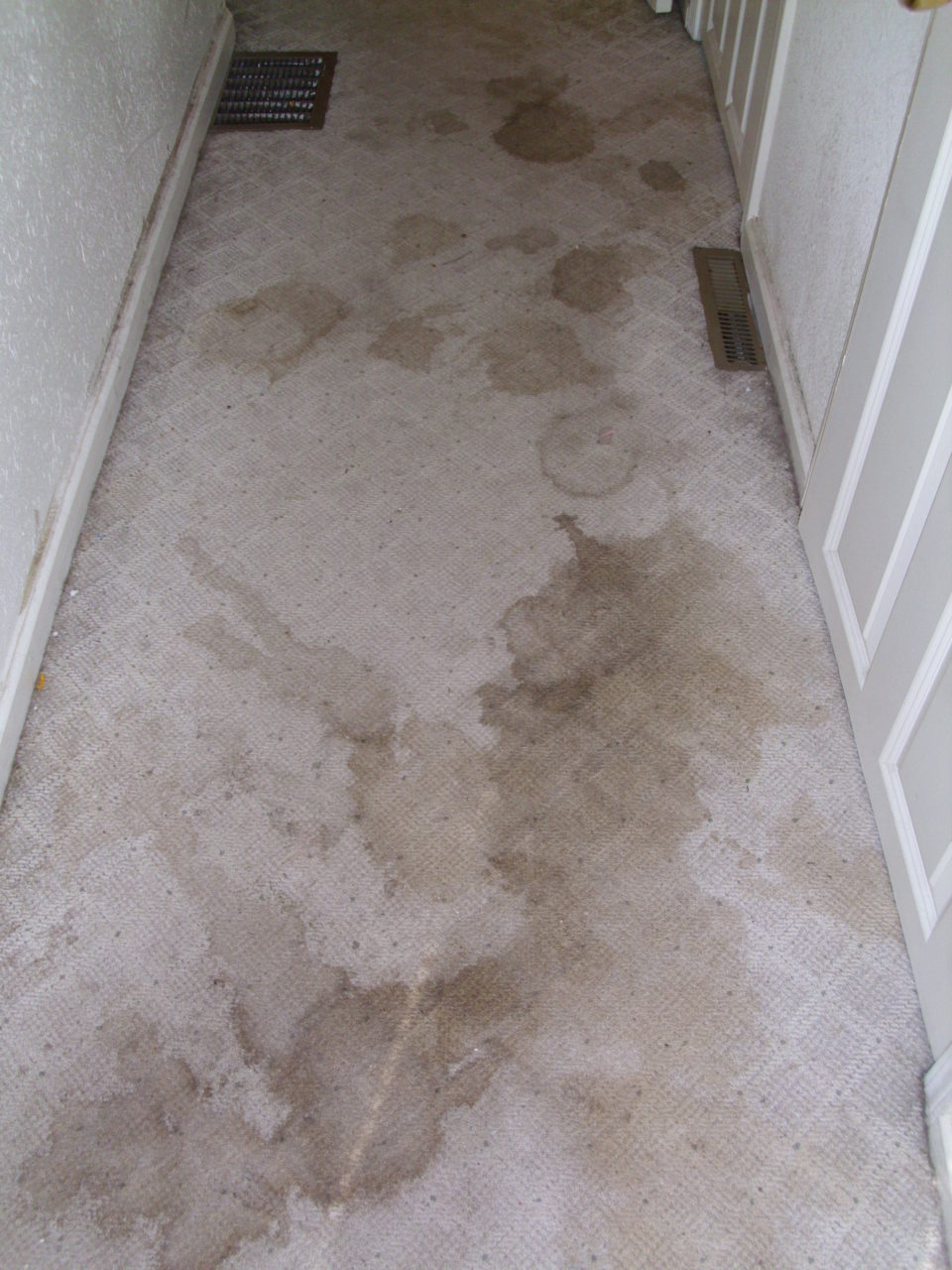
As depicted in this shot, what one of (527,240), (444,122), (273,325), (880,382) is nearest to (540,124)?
(444,122)

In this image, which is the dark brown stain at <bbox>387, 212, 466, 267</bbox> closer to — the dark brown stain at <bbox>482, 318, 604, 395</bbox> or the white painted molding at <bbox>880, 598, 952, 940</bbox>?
the dark brown stain at <bbox>482, 318, 604, 395</bbox>

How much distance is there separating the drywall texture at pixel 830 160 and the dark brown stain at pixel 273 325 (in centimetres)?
94

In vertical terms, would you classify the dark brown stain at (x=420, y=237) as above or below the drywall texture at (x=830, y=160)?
below

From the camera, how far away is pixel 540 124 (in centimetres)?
274

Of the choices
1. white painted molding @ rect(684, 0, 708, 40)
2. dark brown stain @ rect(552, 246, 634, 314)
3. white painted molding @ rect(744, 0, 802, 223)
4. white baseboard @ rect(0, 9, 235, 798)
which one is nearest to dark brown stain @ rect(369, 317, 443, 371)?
dark brown stain @ rect(552, 246, 634, 314)

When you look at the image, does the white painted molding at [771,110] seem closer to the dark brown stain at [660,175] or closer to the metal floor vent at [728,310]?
the metal floor vent at [728,310]

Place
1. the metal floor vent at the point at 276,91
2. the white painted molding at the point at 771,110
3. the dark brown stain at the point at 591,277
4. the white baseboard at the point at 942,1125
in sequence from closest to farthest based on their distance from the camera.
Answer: the white baseboard at the point at 942,1125
the white painted molding at the point at 771,110
the dark brown stain at the point at 591,277
the metal floor vent at the point at 276,91

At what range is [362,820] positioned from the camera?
157 centimetres

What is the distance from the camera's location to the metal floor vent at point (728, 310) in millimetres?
2186

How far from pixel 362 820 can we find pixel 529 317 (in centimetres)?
121

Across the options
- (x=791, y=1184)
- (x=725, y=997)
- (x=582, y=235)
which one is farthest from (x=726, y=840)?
(x=582, y=235)

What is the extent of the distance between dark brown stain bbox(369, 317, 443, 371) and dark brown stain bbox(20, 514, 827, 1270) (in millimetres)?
674

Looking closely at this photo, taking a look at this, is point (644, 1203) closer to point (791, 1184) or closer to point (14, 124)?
point (791, 1184)

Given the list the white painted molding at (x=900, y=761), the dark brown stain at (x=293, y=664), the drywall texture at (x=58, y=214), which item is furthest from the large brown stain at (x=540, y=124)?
the white painted molding at (x=900, y=761)
